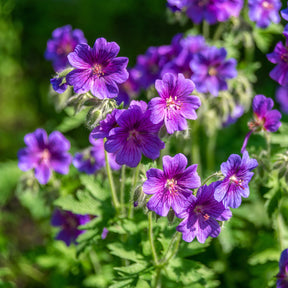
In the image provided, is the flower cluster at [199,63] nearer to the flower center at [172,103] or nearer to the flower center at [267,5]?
the flower center at [267,5]

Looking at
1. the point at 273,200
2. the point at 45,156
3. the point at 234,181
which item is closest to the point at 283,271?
the point at 273,200

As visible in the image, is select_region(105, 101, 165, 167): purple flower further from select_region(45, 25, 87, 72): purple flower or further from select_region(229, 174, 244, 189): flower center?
select_region(45, 25, 87, 72): purple flower

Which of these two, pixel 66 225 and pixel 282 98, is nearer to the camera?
pixel 66 225

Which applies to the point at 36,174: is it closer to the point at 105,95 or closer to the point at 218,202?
the point at 105,95

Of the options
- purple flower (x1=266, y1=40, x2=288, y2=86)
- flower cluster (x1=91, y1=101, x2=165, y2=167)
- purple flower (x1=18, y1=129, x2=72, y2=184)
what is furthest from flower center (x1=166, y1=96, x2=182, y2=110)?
purple flower (x1=18, y1=129, x2=72, y2=184)

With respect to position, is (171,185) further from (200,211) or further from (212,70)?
(212,70)

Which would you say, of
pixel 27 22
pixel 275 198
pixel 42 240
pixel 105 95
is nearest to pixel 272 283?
pixel 275 198
